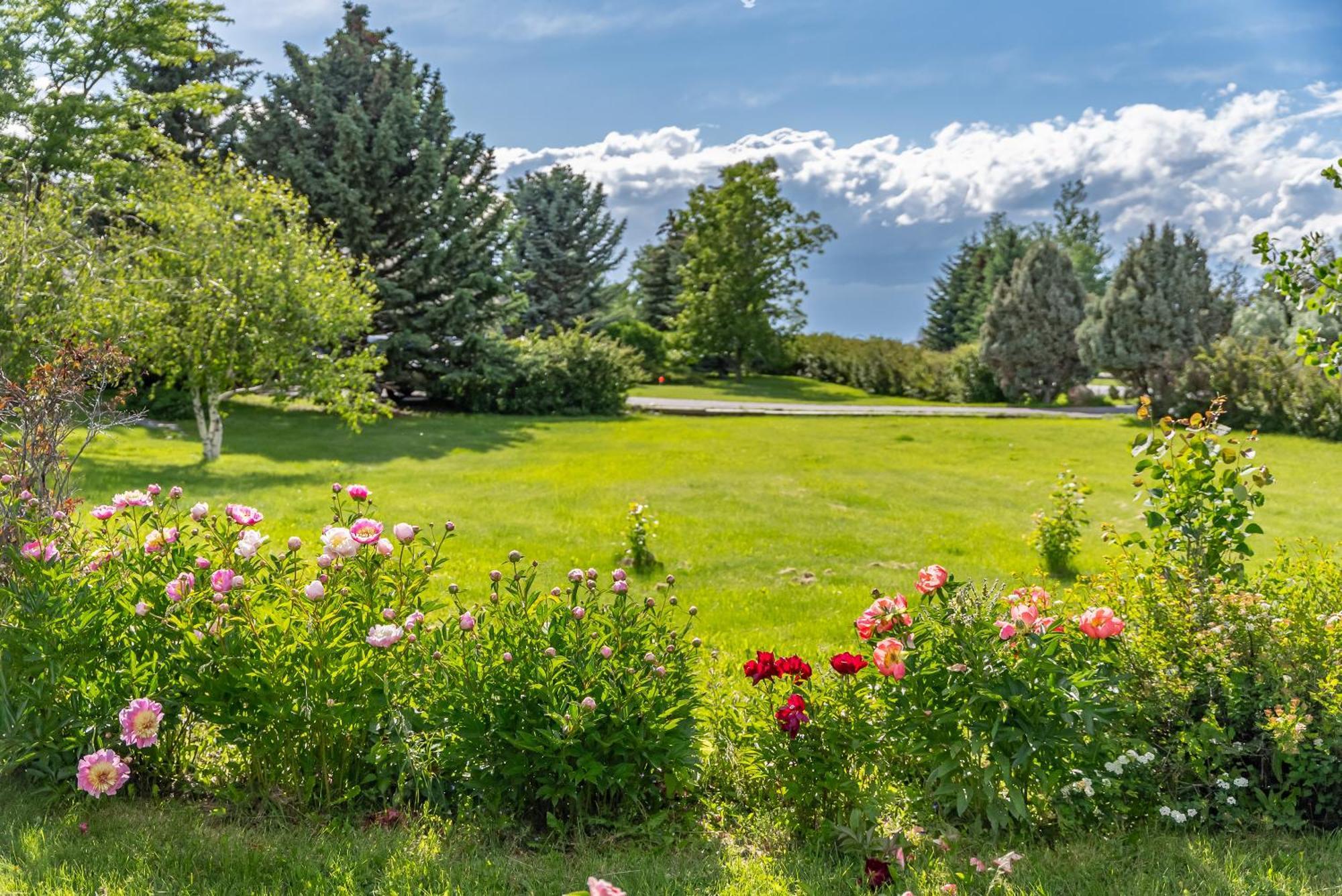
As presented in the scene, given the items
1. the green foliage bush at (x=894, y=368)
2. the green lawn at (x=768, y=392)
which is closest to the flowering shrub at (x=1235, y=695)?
the green lawn at (x=768, y=392)

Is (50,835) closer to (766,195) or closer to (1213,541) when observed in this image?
(1213,541)

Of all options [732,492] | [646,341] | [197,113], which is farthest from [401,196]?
[646,341]

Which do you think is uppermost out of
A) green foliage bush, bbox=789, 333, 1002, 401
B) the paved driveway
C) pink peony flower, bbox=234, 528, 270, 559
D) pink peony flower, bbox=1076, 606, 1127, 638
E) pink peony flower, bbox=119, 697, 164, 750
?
green foliage bush, bbox=789, 333, 1002, 401

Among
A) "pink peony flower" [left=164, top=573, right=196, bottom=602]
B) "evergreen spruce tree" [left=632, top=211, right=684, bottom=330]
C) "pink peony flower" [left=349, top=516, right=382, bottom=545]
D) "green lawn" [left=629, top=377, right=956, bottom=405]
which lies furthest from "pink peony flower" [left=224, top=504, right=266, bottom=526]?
"evergreen spruce tree" [left=632, top=211, right=684, bottom=330]

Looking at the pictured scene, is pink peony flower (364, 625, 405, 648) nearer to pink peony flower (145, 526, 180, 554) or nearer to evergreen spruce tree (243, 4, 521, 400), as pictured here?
pink peony flower (145, 526, 180, 554)

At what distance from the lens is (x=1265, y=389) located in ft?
56.5

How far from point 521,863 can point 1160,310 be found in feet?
75.3

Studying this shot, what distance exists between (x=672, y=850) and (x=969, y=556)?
18.2 ft

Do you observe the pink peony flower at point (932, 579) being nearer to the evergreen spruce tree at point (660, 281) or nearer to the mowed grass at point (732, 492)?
the mowed grass at point (732, 492)

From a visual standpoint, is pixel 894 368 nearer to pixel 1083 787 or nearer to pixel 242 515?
pixel 1083 787

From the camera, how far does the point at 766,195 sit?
3456 cm

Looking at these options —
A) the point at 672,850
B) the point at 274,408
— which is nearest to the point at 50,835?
the point at 672,850

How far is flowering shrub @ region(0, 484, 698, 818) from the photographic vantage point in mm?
2990

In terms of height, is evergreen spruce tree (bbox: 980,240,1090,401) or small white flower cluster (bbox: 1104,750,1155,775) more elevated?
evergreen spruce tree (bbox: 980,240,1090,401)
